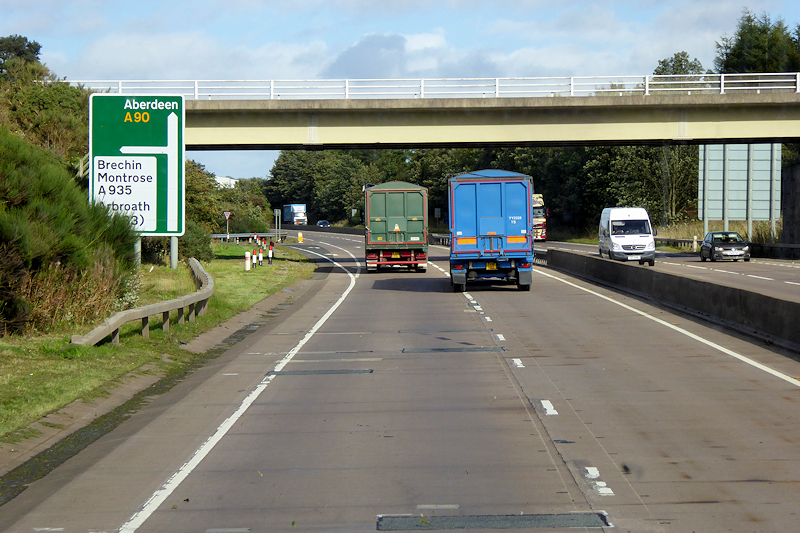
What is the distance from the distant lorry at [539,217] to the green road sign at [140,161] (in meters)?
48.1

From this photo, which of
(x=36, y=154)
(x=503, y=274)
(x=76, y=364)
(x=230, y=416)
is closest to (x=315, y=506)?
(x=230, y=416)

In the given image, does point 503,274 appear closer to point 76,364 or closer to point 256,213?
point 76,364

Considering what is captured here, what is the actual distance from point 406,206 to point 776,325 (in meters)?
24.9

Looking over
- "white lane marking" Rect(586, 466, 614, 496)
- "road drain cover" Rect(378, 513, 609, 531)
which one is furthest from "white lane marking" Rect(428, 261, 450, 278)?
"road drain cover" Rect(378, 513, 609, 531)

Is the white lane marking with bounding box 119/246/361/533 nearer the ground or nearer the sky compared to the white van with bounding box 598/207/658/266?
nearer the ground

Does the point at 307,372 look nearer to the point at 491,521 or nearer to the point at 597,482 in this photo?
the point at 597,482

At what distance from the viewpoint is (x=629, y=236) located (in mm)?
40906

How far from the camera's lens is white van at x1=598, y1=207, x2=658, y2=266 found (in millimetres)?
40438

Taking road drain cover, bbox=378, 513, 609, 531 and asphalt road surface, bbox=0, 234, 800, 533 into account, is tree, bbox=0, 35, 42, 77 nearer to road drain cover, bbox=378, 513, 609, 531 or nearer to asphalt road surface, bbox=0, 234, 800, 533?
asphalt road surface, bbox=0, 234, 800, 533

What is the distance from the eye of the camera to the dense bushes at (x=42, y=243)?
45.3ft

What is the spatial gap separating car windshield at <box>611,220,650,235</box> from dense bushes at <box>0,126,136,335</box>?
94.8 ft

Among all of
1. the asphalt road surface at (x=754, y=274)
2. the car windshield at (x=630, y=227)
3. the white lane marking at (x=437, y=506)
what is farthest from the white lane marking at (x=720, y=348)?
the car windshield at (x=630, y=227)

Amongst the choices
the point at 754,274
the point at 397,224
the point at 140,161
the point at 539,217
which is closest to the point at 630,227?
the point at 754,274

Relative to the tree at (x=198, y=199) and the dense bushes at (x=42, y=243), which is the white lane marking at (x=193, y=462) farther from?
the tree at (x=198, y=199)
